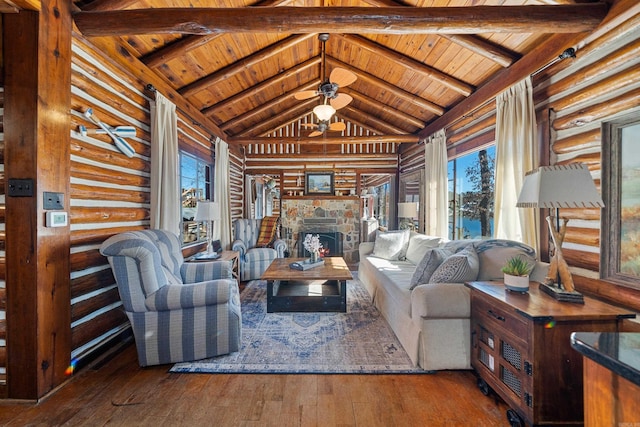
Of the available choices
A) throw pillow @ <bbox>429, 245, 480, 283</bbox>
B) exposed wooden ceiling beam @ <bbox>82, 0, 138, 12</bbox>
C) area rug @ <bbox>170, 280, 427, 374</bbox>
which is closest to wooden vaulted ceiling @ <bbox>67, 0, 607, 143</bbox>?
exposed wooden ceiling beam @ <bbox>82, 0, 138, 12</bbox>

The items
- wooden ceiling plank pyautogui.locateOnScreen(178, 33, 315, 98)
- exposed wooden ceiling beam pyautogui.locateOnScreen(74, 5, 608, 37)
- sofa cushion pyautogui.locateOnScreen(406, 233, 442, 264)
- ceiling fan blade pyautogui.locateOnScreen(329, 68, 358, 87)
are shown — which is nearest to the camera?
exposed wooden ceiling beam pyautogui.locateOnScreen(74, 5, 608, 37)

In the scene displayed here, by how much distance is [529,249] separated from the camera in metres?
2.48

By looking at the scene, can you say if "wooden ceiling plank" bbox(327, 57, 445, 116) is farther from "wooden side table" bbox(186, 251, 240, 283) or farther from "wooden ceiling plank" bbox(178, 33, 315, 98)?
"wooden side table" bbox(186, 251, 240, 283)

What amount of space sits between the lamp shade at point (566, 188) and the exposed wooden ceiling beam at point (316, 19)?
1.33 metres

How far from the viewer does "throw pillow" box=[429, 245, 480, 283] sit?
2.39 metres

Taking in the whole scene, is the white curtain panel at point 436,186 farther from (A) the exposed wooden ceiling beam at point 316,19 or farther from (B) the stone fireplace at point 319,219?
(A) the exposed wooden ceiling beam at point 316,19

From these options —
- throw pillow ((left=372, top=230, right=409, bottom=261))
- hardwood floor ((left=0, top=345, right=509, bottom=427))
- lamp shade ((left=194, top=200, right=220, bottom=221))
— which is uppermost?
lamp shade ((left=194, top=200, right=220, bottom=221))

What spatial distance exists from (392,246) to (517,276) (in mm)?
2597

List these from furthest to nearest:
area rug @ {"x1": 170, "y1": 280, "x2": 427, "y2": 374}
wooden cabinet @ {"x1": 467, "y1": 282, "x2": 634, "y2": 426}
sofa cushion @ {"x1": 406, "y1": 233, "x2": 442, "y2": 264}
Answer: sofa cushion @ {"x1": 406, "y1": 233, "x2": 442, "y2": 264}
area rug @ {"x1": 170, "y1": 280, "x2": 427, "y2": 374}
wooden cabinet @ {"x1": 467, "y1": 282, "x2": 634, "y2": 426}

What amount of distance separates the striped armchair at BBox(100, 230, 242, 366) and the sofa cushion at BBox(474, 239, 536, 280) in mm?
2342

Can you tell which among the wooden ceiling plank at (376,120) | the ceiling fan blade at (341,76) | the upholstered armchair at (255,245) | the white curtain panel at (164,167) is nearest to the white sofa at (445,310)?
the ceiling fan blade at (341,76)

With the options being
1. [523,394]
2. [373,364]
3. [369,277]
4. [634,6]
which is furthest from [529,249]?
[369,277]

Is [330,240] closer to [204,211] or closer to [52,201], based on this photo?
[204,211]

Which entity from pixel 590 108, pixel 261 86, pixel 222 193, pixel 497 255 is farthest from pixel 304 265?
pixel 590 108
